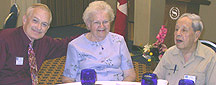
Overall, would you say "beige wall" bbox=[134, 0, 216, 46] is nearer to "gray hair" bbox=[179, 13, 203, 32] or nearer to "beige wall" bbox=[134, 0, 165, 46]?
"beige wall" bbox=[134, 0, 165, 46]

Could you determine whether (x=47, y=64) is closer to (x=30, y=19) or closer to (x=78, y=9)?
(x=30, y=19)

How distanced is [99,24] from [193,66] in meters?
0.87

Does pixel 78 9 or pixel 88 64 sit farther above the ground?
pixel 78 9

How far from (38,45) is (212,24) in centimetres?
510

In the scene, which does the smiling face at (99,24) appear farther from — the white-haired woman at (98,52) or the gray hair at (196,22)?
the gray hair at (196,22)

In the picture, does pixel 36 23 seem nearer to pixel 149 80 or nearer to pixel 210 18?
pixel 149 80

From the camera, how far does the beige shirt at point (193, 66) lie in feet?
7.88

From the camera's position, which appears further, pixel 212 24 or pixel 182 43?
pixel 212 24

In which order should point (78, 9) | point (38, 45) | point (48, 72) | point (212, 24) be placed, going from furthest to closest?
point (78, 9)
point (212, 24)
point (48, 72)
point (38, 45)

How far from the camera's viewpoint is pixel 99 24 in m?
2.66

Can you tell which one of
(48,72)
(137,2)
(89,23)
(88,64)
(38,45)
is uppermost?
(137,2)

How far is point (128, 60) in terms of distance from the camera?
2.76 metres

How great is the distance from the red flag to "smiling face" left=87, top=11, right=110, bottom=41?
2.95 meters

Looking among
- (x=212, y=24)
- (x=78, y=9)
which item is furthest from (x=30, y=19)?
(x=78, y=9)
